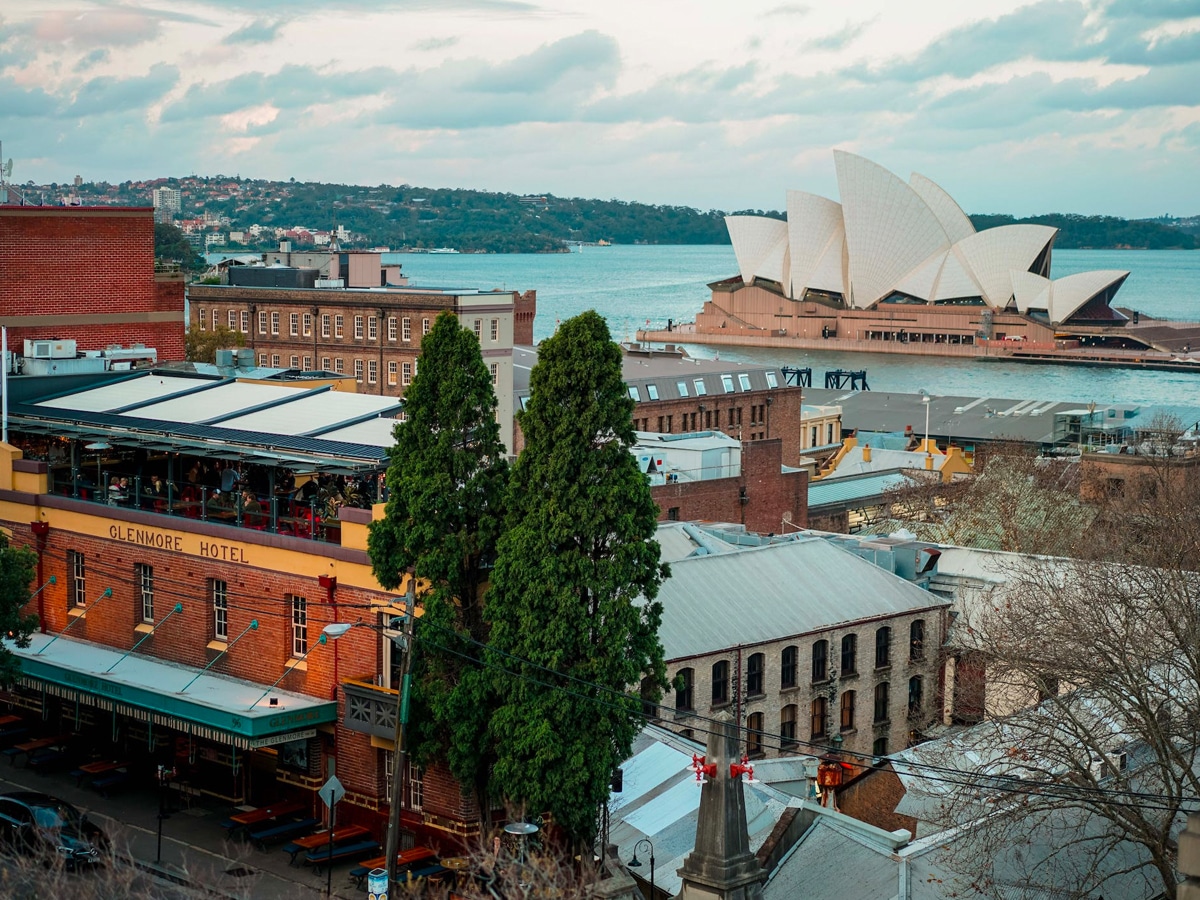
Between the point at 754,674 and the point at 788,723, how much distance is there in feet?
4.07

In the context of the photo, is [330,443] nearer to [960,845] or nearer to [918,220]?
[960,845]

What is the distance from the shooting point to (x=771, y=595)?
33.6 metres

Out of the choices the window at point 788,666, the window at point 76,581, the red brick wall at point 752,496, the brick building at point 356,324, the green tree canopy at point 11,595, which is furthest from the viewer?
the brick building at point 356,324

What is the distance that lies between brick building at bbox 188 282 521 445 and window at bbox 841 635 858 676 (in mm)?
36684

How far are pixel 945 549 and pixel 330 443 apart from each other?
56.7 feet

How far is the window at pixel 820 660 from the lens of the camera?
32.8m

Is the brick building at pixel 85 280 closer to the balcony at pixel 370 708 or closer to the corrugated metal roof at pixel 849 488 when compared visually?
the balcony at pixel 370 708

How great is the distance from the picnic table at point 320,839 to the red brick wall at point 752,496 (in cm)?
2193

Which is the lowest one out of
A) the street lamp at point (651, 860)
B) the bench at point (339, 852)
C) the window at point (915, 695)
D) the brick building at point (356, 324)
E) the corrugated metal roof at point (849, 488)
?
the window at point (915, 695)

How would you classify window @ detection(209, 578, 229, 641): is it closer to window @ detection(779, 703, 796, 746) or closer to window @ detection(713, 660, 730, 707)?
window @ detection(713, 660, 730, 707)

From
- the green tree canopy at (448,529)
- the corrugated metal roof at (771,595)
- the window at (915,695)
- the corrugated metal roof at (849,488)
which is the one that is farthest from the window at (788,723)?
the corrugated metal roof at (849,488)

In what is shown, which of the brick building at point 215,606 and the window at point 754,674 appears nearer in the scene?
the brick building at point 215,606

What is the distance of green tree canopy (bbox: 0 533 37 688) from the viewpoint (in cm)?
2595

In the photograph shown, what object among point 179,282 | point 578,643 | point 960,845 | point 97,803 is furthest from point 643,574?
point 179,282
